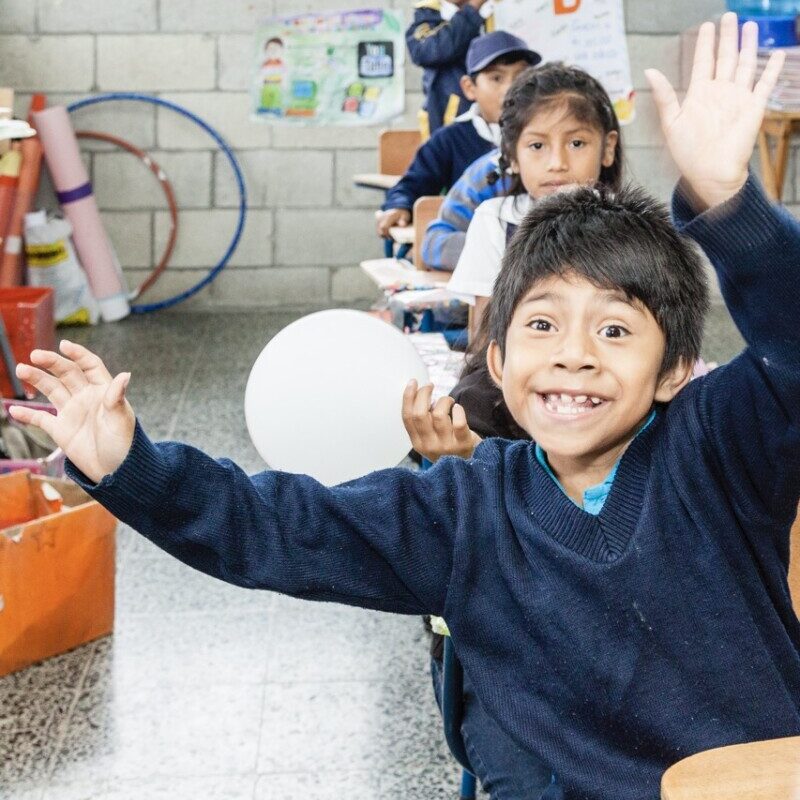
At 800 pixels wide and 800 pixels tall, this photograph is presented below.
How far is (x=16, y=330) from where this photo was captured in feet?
14.2

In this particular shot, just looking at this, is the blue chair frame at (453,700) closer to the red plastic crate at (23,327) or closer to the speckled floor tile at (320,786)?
Answer: the speckled floor tile at (320,786)

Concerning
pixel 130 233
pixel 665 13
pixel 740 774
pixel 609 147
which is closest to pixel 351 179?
pixel 130 233

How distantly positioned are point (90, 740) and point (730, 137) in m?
1.63

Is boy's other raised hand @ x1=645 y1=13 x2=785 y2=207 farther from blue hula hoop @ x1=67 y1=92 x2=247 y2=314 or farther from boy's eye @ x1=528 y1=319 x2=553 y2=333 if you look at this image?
blue hula hoop @ x1=67 y1=92 x2=247 y2=314

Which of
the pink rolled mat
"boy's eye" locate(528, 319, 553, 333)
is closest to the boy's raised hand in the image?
"boy's eye" locate(528, 319, 553, 333)

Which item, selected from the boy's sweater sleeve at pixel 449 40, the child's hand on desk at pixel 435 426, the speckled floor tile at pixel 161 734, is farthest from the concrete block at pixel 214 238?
the child's hand on desk at pixel 435 426

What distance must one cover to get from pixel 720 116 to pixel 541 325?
0.87ft

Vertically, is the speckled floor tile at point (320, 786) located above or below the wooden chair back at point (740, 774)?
below

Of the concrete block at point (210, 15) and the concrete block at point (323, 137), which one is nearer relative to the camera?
the concrete block at point (210, 15)

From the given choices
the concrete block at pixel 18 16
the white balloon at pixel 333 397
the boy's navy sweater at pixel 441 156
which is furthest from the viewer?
the concrete block at pixel 18 16

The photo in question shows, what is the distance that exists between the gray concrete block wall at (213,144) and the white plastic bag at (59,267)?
1.00 ft

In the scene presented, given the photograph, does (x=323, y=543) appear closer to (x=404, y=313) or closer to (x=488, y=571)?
(x=488, y=571)

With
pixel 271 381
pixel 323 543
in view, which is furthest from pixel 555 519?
pixel 271 381

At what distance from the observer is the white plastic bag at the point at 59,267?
520cm
